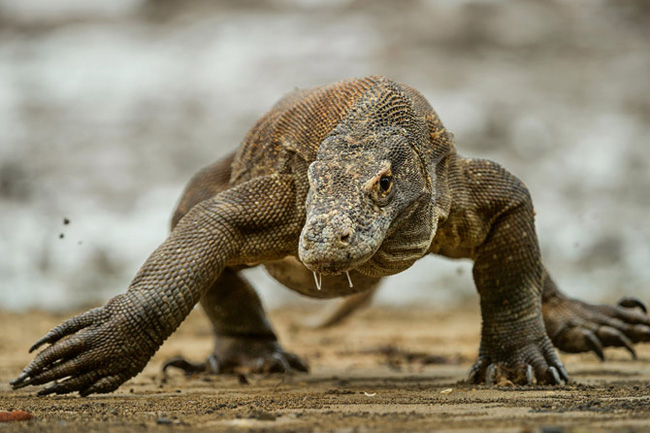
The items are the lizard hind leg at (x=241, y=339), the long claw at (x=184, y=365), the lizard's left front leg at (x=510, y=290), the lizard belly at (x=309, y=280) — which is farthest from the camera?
the lizard hind leg at (x=241, y=339)

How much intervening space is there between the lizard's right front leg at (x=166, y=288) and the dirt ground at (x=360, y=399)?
0.16m

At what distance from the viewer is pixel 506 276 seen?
5.23m

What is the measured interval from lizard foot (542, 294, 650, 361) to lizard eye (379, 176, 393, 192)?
8.39 ft

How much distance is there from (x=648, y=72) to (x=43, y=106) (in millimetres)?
12806

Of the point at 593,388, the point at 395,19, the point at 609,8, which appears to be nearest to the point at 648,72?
the point at 609,8

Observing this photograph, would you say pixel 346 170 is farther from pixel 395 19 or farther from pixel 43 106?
pixel 395 19

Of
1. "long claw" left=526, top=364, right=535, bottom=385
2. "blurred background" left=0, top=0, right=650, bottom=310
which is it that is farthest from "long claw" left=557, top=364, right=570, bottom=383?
"blurred background" left=0, top=0, right=650, bottom=310

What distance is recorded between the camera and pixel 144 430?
2969 millimetres

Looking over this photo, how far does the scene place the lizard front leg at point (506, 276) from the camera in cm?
515

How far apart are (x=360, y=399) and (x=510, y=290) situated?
1.57 m

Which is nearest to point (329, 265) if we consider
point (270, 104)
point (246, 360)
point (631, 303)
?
point (246, 360)

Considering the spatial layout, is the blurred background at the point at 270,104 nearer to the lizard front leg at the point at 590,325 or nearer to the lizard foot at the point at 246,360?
the lizard foot at the point at 246,360

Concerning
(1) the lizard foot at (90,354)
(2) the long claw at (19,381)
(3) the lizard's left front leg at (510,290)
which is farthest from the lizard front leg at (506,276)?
(2) the long claw at (19,381)

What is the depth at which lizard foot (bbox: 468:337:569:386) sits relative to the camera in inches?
196
